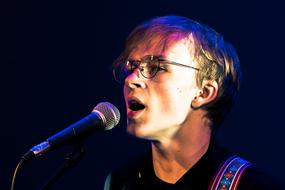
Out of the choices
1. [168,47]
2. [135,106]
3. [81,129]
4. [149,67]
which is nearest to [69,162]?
[81,129]

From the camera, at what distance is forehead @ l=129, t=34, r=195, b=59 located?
1.80 metres

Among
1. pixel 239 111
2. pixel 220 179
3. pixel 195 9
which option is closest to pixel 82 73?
pixel 195 9

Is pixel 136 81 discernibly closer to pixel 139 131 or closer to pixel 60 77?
pixel 139 131

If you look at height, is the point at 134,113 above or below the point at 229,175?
above

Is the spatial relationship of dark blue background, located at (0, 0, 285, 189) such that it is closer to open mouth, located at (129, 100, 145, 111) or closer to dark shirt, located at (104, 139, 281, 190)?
dark shirt, located at (104, 139, 281, 190)

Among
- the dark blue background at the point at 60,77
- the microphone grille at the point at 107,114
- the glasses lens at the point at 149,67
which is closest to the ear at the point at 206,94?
the glasses lens at the point at 149,67

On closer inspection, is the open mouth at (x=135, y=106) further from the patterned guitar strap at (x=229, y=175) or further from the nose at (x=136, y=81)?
the patterned guitar strap at (x=229, y=175)

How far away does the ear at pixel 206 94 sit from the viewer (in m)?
1.84

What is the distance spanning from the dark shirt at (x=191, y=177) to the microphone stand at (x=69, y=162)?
1.43 ft

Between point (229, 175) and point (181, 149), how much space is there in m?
0.22

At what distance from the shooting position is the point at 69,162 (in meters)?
1.58

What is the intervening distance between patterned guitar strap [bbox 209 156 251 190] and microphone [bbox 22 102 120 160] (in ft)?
1.51

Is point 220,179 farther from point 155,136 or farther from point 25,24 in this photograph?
point 25,24

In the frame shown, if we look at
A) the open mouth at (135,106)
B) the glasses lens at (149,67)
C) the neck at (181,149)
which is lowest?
the neck at (181,149)
